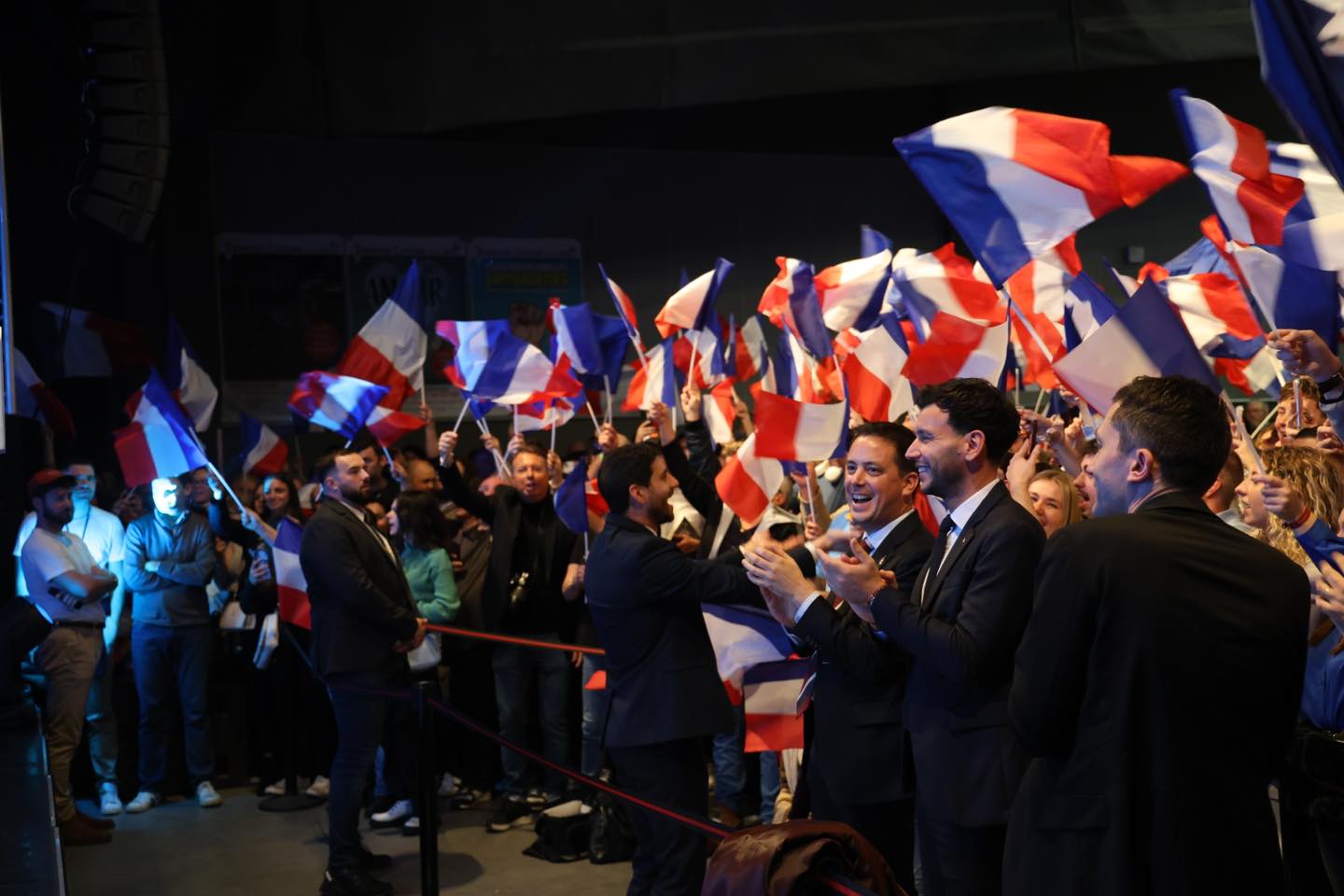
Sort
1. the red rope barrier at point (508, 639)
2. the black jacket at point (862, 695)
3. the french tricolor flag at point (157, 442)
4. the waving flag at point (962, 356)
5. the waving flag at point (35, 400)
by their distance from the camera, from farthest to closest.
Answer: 1. the waving flag at point (35, 400)
2. the french tricolor flag at point (157, 442)
3. the red rope barrier at point (508, 639)
4. the waving flag at point (962, 356)
5. the black jacket at point (862, 695)

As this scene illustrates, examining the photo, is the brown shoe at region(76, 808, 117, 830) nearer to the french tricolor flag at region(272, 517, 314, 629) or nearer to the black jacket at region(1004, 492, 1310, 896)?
the french tricolor flag at region(272, 517, 314, 629)

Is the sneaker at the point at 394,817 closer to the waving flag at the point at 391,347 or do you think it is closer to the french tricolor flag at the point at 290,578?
the french tricolor flag at the point at 290,578

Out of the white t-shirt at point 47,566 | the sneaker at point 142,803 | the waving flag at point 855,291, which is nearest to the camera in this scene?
the white t-shirt at point 47,566

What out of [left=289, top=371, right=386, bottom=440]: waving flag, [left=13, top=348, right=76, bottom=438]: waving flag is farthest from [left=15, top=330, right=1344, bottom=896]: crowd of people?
[left=13, top=348, right=76, bottom=438]: waving flag

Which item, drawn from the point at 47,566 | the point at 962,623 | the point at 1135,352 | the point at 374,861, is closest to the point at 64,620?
the point at 47,566

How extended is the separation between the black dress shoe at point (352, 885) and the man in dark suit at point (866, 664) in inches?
113

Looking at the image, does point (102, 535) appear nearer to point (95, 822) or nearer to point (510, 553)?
point (95, 822)

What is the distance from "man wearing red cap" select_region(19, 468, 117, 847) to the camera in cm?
716

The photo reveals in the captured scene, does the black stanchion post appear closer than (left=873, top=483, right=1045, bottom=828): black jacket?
No

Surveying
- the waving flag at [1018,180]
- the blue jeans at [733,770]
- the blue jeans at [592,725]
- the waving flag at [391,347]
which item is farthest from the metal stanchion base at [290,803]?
the waving flag at [1018,180]

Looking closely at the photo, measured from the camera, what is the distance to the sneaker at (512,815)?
749 centimetres

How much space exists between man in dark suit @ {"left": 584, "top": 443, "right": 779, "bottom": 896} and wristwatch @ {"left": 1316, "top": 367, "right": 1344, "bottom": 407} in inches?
75.9

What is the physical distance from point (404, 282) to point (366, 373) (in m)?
0.62

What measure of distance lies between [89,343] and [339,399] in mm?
3461
